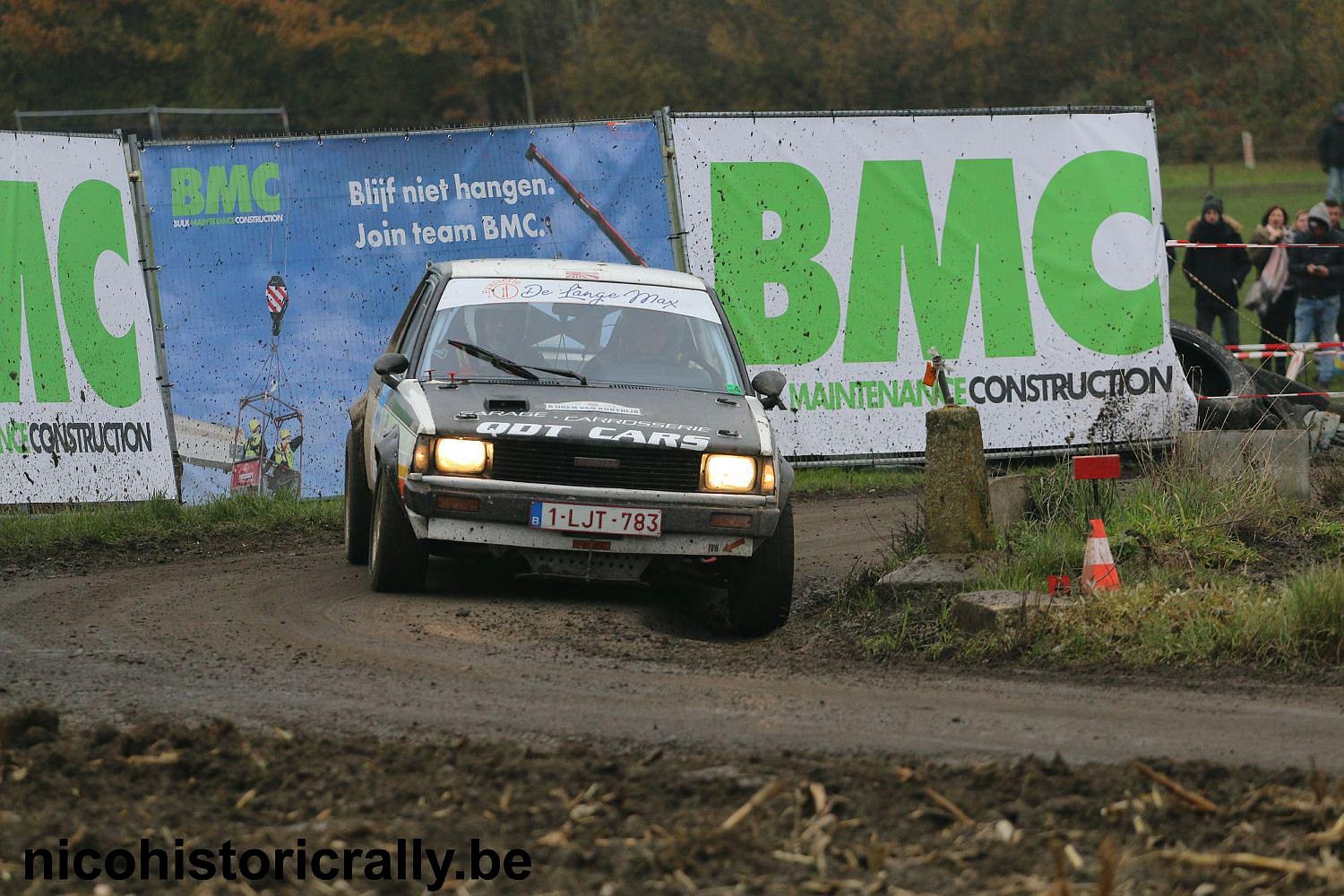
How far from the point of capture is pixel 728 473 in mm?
8969

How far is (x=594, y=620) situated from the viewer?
28.7 ft

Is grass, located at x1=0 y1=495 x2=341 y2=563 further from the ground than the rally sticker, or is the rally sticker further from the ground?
the rally sticker

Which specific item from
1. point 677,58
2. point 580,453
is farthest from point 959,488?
point 677,58

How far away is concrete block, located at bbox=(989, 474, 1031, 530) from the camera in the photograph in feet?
35.0

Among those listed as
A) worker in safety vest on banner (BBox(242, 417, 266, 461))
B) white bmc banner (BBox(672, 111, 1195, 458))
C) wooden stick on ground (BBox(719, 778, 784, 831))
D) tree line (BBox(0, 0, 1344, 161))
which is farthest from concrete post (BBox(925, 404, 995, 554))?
tree line (BBox(0, 0, 1344, 161))

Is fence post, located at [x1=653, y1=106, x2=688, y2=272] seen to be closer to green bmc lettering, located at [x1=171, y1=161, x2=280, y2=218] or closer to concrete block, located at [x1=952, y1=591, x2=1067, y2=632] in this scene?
green bmc lettering, located at [x1=171, y1=161, x2=280, y2=218]

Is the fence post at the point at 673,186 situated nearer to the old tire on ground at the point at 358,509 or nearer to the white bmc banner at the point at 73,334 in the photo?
the white bmc banner at the point at 73,334

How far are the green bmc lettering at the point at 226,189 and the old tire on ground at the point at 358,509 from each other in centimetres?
357

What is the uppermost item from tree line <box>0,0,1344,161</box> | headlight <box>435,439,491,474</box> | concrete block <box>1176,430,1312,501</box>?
tree line <box>0,0,1344,161</box>

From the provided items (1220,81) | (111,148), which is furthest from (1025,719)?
(1220,81)

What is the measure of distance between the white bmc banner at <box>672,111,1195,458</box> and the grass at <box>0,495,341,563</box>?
12.2 feet

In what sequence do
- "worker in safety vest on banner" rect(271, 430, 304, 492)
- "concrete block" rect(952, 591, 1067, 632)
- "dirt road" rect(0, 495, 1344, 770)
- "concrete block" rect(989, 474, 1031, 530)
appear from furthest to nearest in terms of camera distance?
"worker in safety vest on banner" rect(271, 430, 304, 492)
"concrete block" rect(989, 474, 1031, 530)
"concrete block" rect(952, 591, 1067, 632)
"dirt road" rect(0, 495, 1344, 770)

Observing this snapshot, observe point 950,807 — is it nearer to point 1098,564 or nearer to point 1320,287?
point 1098,564

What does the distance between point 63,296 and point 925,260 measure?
6.66m
